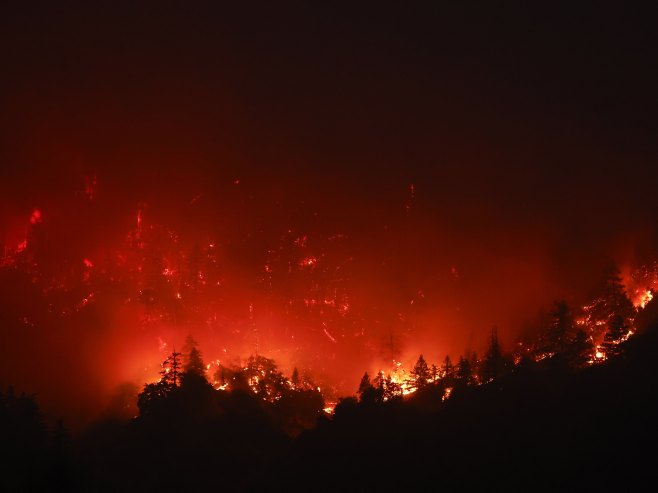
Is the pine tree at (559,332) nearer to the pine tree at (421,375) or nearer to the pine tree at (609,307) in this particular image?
the pine tree at (609,307)

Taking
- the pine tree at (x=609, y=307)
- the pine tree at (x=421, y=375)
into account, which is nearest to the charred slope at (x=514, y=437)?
the pine tree at (x=421, y=375)

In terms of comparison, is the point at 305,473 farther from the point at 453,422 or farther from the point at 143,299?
the point at 143,299

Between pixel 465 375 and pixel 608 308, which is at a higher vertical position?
pixel 608 308

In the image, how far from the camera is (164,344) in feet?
331

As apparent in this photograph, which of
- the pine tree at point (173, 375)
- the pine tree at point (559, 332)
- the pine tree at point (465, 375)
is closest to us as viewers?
the pine tree at point (465, 375)

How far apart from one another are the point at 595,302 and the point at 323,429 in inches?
1377

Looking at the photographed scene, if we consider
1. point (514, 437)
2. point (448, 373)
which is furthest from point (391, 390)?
point (514, 437)

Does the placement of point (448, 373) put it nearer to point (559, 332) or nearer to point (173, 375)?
point (559, 332)

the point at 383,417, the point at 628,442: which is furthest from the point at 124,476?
the point at 628,442

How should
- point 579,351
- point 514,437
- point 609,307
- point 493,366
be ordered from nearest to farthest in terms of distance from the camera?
point 514,437, point 579,351, point 493,366, point 609,307

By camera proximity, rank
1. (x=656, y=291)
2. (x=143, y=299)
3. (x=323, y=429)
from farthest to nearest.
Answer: (x=143, y=299)
(x=656, y=291)
(x=323, y=429)

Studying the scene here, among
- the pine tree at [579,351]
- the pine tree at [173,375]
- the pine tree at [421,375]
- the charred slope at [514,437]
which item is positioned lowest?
the charred slope at [514,437]

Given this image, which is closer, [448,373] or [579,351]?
[579,351]

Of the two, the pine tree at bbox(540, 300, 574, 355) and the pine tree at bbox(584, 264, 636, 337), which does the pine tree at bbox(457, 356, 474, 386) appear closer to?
the pine tree at bbox(540, 300, 574, 355)
